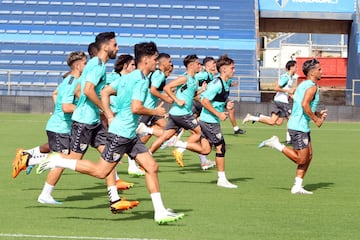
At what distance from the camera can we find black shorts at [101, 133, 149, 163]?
8.73m

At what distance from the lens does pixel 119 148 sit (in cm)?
875

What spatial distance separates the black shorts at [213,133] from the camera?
1225 centimetres

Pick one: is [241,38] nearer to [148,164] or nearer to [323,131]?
[323,131]

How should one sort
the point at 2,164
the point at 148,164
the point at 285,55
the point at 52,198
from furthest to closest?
the point at 285,55 → the point at 2,164 → the point at 52,198 → the point at 148,164

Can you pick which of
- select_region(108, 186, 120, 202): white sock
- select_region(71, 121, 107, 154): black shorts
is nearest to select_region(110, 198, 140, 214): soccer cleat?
select_region(108, 186, 120, 202): white sock

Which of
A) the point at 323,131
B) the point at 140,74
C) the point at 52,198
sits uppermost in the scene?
the point at 140,74

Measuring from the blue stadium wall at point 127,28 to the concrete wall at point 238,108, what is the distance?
4.62m

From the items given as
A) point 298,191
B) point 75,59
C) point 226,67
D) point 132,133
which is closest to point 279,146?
A: point 298,191

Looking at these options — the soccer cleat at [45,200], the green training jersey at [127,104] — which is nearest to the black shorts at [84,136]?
the soccer cleat at [45,200]

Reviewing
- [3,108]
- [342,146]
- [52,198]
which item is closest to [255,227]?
[52,198]

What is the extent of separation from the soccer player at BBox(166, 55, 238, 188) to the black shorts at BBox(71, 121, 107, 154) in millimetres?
2278

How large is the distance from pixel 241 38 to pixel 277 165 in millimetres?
25724

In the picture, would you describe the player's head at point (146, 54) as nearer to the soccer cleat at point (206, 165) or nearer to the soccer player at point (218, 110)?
the soccer player at point (218, 110)

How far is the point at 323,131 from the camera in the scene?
1036 inches
